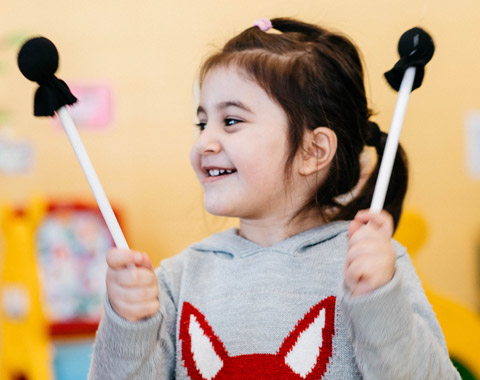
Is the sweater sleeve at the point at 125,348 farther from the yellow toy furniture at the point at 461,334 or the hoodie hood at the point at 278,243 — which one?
the yellow toy furniture at the point at 461,334

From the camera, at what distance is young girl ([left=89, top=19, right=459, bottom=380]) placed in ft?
1.79

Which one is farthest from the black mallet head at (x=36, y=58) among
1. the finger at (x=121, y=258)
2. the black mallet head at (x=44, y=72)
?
the finger at (x=121, y=258)

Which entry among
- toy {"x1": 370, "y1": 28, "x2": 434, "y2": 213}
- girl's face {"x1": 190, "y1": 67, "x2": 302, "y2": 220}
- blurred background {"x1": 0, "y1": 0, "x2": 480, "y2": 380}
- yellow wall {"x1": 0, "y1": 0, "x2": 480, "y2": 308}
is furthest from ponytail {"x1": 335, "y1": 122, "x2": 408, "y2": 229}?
yellow wall {"x1": 0, "y1": 0, "x2": 480, "y2": 308}

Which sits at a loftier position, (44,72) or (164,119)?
(44,72)

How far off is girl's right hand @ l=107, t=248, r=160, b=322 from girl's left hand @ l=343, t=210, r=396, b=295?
185 mm

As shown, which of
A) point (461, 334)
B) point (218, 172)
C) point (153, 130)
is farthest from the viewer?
point (153, 130)

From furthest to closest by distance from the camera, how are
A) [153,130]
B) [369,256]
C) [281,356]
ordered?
1. [153,130]
2. [281,356]
3. [369,256]

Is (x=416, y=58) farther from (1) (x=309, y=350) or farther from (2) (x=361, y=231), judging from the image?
(1) (x=309, y=350)

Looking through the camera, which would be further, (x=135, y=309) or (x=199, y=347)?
(x=199, y=347)

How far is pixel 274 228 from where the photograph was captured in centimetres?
75

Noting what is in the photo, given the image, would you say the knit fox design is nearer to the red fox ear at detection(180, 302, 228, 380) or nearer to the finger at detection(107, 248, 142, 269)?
the red fox ear at detection(180, 302, 228, 380)

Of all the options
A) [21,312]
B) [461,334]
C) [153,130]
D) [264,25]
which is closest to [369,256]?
[264,25]

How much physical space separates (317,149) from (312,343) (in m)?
0.25

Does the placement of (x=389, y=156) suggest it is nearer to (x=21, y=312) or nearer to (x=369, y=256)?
(x=369, y=256)
